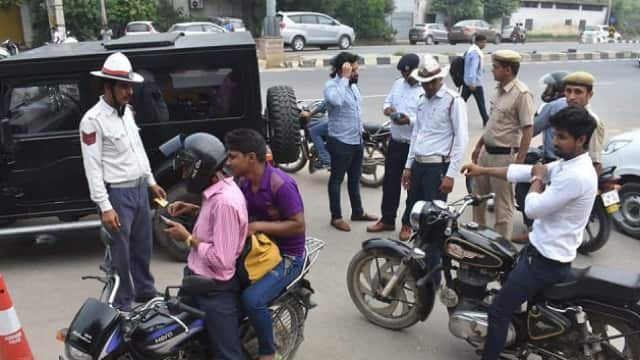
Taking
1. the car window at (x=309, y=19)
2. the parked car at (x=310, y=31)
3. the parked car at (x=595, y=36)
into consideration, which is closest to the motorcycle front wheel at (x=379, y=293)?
the parked car at (x=310, y=31)

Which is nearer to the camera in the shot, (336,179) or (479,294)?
(479,294)

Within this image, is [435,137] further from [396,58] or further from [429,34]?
[429,34]

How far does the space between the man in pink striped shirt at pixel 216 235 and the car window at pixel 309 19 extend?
2556 centimetres

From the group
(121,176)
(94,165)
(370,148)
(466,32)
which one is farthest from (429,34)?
(94,165)

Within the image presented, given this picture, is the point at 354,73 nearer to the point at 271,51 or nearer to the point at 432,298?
the point at 432,298

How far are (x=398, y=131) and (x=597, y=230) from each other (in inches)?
80.8

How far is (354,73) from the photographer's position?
5.99 m

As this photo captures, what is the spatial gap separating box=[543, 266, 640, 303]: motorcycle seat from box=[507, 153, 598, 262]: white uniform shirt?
149mm

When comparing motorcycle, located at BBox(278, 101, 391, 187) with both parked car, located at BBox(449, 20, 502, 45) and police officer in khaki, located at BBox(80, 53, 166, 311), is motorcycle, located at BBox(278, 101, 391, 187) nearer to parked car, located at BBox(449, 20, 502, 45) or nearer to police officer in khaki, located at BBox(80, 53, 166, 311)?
police officer in khaki, located at BBox(80, 53, 166, 311)

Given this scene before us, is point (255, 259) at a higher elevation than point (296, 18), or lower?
lower

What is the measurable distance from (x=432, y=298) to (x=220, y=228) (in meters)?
1.73

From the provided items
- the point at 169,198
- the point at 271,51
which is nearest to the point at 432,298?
the point at 169,198

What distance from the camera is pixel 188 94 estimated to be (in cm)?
534

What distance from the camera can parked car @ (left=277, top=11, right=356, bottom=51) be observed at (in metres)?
27.0
